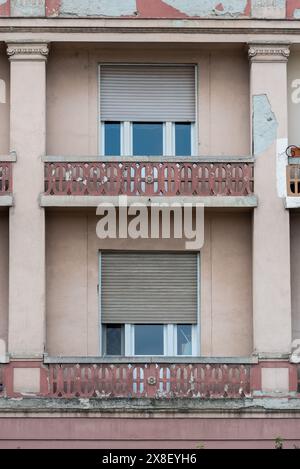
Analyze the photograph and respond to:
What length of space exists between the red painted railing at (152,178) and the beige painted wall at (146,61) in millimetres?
689

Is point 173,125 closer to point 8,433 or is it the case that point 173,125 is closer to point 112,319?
point 112,319

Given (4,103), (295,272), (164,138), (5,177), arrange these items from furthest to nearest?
(164,138) < (4,103) < (295,272) < (5,177)

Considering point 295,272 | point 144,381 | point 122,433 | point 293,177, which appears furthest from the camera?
point 295,272

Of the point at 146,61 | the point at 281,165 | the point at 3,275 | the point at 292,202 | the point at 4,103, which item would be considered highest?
the point at 146,61

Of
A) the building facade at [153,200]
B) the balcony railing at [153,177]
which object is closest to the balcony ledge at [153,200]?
the building facade at [153,200]

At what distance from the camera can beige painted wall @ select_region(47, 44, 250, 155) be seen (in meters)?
27.3

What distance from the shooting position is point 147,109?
27.3 m

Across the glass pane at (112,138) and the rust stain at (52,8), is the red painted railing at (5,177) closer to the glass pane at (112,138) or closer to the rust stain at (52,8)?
the glass pane at (112,138)

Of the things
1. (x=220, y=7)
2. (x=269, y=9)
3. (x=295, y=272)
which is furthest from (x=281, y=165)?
(x=220, y=7)

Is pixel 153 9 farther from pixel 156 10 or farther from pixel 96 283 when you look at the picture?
pixel 96 283

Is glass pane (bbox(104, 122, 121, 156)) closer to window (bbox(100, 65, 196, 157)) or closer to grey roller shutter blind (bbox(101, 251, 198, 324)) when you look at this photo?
window (bbox(100, 65, 196, 157))

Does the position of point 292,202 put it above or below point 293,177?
below

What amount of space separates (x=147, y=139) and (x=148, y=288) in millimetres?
2797
